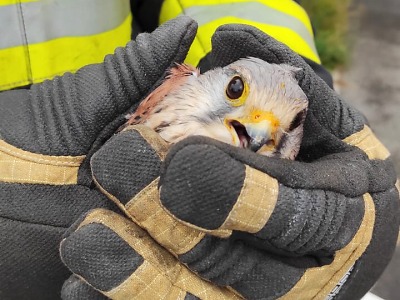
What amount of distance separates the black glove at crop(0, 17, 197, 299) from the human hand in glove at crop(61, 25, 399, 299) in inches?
4.2

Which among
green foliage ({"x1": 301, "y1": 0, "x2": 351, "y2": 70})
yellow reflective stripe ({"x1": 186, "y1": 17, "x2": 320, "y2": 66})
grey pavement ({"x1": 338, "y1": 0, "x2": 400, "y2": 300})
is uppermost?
yellow reflective stripe ({"x1": 186, "y1": 17, "x2": 320, "y2": 66})

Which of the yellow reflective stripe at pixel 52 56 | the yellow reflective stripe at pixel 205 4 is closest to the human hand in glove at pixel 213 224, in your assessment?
the yellow reflective stripe at pixel 52 56

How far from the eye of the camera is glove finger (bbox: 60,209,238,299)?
93 cm

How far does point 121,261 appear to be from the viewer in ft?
3.09

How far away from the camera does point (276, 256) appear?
38.9 inches

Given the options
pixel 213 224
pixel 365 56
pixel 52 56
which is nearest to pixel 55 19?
pixel 52 56

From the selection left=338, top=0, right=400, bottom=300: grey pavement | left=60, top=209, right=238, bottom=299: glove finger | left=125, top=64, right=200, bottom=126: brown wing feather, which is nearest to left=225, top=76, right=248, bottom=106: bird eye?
left=125, top=64, right=200, bottom=126: brown wing feather

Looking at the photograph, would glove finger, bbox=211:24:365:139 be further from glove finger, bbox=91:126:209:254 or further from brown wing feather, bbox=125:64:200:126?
glove finger, bbox=91:126:209:254

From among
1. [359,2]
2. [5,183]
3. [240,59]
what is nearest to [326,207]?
[240,59]

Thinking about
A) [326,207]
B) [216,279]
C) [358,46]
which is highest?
[326,207]

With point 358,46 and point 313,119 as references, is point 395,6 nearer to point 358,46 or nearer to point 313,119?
point 358,46

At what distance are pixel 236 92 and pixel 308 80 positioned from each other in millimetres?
146

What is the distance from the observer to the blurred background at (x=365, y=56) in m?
4.14

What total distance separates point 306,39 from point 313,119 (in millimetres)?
430
